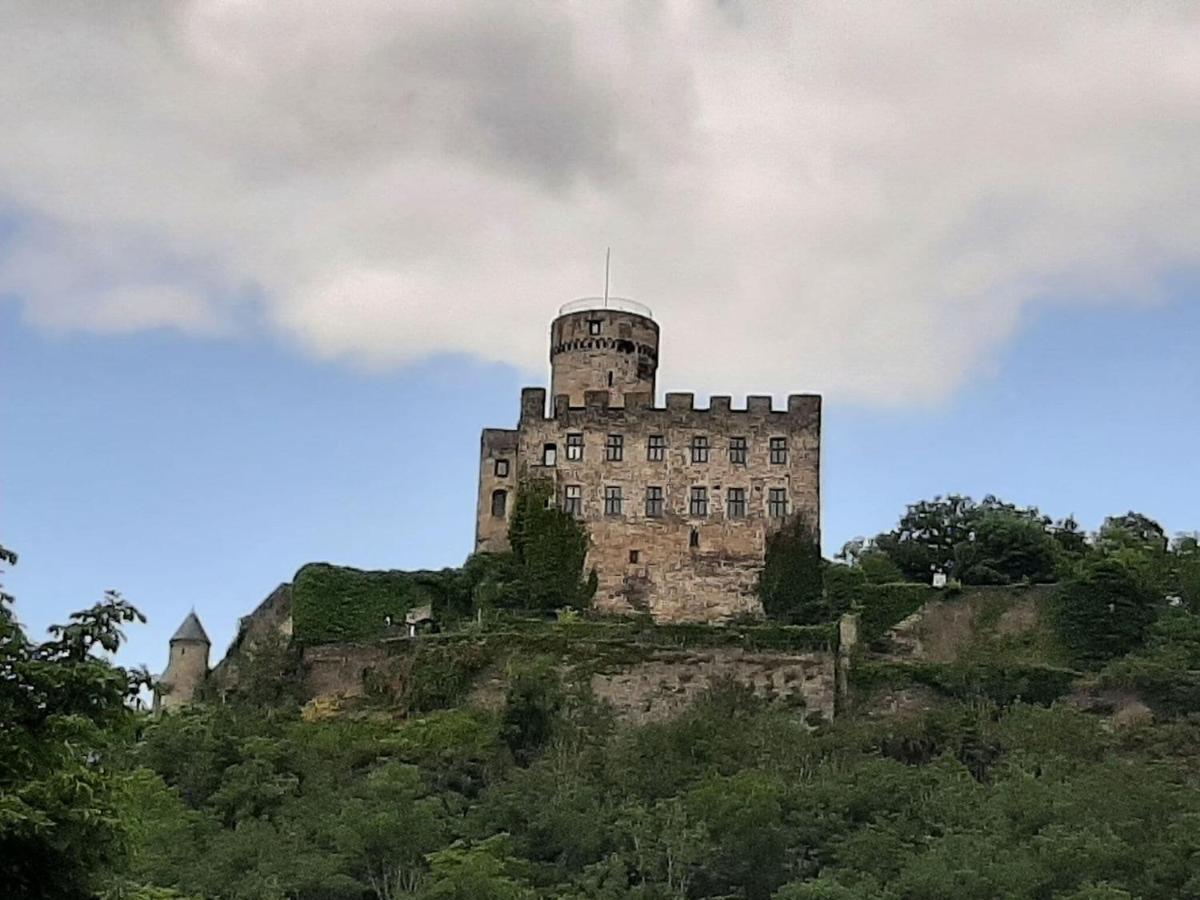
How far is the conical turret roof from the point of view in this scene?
57.1m

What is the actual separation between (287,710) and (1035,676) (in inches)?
736

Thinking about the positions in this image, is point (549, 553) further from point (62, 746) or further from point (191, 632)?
point (62, 746)

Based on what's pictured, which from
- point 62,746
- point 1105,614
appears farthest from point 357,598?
point 62,746

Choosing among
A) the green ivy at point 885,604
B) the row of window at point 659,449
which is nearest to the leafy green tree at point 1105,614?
the green ivy at point 885,604

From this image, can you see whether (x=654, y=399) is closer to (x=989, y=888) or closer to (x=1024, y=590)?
(x=1024, y=590)

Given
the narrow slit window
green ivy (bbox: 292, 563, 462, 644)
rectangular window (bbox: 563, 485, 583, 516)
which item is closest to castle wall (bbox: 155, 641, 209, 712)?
green ivy (bbox: 292, 563, 462, 644)

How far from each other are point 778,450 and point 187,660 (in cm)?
1766

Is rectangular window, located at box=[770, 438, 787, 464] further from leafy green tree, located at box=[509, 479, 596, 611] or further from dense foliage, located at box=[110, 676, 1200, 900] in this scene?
dense foliage, located at box=[110, 676, 1200, 900]

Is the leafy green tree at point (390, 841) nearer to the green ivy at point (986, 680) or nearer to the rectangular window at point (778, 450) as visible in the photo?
the green ivy at point (986, 680)

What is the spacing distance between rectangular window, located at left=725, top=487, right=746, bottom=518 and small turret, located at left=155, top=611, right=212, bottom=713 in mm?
15221

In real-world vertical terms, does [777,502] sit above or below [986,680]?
above

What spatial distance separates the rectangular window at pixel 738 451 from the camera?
57.2 m

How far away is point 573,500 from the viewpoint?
5672 cm

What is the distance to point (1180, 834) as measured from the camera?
36.9 meters
